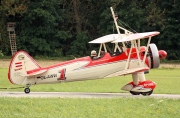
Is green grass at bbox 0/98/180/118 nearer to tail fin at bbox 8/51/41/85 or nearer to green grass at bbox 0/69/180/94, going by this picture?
tail fin at bbox 8/51/41/85

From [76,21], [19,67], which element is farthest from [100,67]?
[76,21]

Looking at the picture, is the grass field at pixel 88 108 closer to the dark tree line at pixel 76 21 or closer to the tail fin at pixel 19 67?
the tail fin at pixel 19 67

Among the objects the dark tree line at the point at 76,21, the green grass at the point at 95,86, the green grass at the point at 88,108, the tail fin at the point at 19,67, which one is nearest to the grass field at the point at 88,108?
the green grass at the point at 88,108

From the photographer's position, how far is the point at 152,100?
56.1 feet

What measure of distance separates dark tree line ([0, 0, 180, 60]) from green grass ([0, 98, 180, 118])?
37.7 meters

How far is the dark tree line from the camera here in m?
54.6

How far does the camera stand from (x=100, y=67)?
20.8 metres

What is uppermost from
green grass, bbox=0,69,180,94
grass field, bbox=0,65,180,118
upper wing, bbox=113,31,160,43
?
upper wing, bbox=113,31,160,43

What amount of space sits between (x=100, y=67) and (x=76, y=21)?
125 ft

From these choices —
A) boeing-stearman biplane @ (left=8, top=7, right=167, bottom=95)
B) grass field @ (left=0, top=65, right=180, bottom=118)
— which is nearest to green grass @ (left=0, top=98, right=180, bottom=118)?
grass field @ (left=0, top=65, right=180, bottom=118)

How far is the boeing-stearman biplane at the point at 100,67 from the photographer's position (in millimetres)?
20297

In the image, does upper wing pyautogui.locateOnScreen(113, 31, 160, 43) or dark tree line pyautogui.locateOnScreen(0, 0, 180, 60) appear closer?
upper wing pyautogui.locateOnScreen(113, 31, 160, 43)

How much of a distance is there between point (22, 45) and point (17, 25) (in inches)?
111

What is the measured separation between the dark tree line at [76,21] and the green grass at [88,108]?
1484 inches
